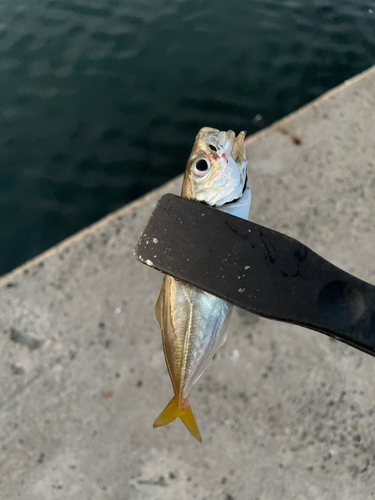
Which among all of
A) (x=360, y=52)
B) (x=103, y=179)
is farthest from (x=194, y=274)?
(x=360, y=52)

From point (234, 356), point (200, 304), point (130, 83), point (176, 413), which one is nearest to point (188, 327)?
point (200, 304)

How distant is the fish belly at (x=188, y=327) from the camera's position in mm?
1548

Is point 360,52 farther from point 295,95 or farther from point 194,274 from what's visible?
point 194,274

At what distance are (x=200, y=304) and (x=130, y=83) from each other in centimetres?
319

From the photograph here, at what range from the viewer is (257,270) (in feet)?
3.60

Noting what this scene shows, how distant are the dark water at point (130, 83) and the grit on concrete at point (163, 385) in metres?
0.92

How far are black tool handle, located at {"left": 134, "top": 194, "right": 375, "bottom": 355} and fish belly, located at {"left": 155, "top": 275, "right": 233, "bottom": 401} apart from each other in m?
0.42

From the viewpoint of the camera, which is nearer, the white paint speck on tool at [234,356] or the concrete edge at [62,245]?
the white paint speck on tool at [234,356]

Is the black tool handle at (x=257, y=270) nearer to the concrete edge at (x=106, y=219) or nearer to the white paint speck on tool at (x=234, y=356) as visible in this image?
the white paint speck on tool at (x=234, y=356)

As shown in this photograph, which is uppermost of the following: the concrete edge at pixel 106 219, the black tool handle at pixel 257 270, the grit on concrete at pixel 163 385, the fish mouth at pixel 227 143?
the fish mouth at pixel 227 143

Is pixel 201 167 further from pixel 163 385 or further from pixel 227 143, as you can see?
pixel 163 385

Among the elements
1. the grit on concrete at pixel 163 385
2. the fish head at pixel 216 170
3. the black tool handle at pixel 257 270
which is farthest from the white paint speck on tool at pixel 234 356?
the black tool handle at pixel 257 270

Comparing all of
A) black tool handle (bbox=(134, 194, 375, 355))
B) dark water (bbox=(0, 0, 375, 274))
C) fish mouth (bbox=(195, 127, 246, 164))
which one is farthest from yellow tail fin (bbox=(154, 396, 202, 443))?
dark water (bbox=(0, 0, 375, 274))

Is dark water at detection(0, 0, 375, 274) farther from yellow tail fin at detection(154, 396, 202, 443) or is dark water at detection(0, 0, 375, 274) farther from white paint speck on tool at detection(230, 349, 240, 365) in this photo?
yellow tail fin at detection(154, 396, 202, 443)
